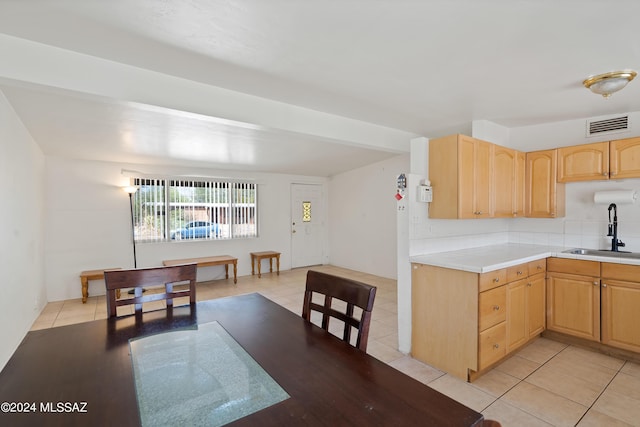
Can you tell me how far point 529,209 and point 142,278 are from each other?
402 centimetres

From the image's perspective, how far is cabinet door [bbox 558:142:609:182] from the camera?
3098mm

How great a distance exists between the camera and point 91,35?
70.9 inches

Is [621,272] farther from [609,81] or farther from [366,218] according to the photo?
[366,218]

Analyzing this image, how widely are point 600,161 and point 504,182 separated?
902 millimetres

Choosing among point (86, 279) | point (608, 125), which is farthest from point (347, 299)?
point (86, 279)

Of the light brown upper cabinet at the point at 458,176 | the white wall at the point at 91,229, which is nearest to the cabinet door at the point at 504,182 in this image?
the light brown upper cabinet at the point at 458,176

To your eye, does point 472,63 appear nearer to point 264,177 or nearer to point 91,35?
point 91,35

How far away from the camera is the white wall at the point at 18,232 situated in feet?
8.36

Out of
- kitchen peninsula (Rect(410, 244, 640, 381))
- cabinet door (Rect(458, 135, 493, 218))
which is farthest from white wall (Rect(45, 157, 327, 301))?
cabinet door (Rect(458, 135, 493, 218))

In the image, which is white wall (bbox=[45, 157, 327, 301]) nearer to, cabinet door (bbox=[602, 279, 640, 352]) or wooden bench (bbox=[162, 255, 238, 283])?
wooden bench (bbox=[162, 255, 238, 283])

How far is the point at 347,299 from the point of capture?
1384 millimetres

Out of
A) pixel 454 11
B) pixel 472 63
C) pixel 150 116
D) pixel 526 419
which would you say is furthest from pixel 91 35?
pixel 526 419

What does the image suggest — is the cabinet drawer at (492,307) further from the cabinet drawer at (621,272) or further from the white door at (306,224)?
the white door at (306,224)

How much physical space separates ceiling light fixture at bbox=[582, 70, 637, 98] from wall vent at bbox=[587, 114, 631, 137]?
1.09 meters
